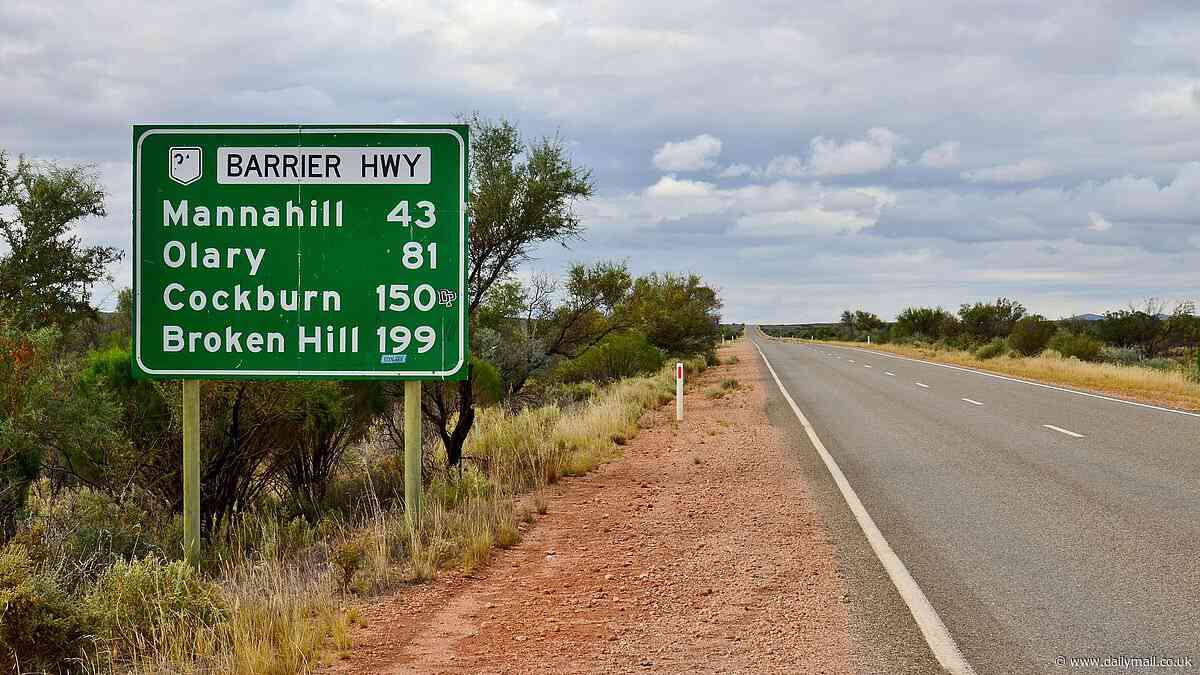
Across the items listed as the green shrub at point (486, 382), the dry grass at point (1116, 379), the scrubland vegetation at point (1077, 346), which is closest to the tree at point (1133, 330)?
the scrubland vegetation at point (1077, 346)

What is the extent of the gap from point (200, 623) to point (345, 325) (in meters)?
3.49

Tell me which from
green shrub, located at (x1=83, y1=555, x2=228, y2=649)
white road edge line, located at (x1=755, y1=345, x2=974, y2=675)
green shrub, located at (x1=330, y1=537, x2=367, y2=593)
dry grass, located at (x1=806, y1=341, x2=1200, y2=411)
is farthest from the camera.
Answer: dry grass, located at (x1=806, y1=341, x2=1200, y2=411)

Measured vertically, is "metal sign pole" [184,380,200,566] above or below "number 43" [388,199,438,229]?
below

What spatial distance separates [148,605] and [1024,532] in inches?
276

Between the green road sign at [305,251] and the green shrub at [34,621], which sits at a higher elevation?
the green road sign at [305,251]

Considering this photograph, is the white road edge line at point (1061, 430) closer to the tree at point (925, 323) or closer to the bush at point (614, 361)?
the bush at point (614, 361)

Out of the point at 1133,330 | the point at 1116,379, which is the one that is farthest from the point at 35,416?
the point at 1133,330

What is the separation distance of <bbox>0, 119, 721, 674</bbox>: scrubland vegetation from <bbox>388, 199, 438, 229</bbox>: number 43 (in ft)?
8.86

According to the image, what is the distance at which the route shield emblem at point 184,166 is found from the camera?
354 inches

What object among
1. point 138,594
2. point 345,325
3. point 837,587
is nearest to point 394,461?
point 345,325

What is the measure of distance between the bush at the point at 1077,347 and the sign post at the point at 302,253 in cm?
4399

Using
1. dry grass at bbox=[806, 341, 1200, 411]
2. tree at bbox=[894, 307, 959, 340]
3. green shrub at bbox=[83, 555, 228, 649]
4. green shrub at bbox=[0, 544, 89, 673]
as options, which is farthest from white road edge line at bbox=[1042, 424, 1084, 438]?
tree at bbox=[894, 307, 959, 340]

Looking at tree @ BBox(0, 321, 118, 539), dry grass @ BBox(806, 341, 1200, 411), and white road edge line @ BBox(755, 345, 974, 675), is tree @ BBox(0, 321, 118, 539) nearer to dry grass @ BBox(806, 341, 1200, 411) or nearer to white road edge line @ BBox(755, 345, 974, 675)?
white road edge line @ BBox(755, 345, 974, 675)

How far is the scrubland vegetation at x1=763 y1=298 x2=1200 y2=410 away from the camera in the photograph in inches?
1143
